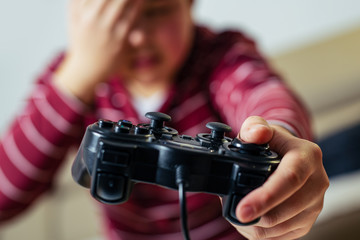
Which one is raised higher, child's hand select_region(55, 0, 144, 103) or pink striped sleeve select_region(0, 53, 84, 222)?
child's hand select_region(55, 0, 144, 103)

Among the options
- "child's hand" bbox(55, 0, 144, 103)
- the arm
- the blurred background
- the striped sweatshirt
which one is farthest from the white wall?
the arm

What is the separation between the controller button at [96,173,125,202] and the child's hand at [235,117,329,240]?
0.19 ft

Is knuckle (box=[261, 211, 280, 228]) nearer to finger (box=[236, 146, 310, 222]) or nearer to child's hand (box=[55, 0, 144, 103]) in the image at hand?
finger (box=[236, 146, 310, 222])

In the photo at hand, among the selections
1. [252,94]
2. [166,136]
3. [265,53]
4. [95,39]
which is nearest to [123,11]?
[95,39]

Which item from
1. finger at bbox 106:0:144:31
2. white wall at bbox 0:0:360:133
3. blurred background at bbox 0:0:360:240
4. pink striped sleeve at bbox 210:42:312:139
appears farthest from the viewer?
white wall at bbox 0:0:360:133

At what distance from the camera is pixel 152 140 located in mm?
228

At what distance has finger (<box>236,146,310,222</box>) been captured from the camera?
20 cm

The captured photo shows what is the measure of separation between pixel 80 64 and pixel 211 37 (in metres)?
0.21

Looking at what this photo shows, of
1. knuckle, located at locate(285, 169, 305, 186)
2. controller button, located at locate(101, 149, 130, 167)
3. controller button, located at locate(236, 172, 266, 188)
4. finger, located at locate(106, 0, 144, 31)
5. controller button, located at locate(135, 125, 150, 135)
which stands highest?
finger, located at locate(106, 0, 144, 31)

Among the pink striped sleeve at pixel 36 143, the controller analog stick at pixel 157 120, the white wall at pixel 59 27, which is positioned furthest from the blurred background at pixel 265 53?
the controller analog stick at pixel 157 120

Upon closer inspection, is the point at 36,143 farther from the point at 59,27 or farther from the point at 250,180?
the point at 59,27

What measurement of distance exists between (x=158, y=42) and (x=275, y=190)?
0.33m

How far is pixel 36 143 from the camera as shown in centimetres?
53

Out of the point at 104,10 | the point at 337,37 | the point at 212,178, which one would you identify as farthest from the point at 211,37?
the point at 337,37
